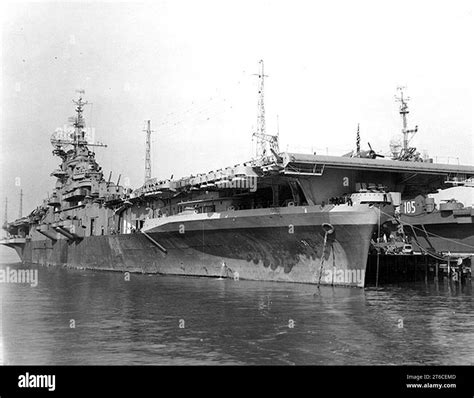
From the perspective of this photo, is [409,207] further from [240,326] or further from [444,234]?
[240,326]

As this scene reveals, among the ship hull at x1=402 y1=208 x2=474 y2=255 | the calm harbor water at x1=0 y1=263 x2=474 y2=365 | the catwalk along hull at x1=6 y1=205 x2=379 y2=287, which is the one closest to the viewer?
the calm harbor water at x1=0 y1=263 x2=474 y2=365

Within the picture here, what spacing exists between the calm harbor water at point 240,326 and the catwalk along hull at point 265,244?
3.32 feet

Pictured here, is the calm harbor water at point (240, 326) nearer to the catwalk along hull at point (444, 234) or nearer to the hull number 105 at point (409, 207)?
the catwalk along hull at point (444, 234)

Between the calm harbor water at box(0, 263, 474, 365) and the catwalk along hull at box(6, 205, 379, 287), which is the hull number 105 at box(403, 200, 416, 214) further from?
the catwalk along hull at box(6, 205, 379, 287)

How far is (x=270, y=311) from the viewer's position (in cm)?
1332

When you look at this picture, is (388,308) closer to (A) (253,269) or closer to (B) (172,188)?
(A) (253,269)

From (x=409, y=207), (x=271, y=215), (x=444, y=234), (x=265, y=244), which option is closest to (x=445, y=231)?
(x=444, y=234)

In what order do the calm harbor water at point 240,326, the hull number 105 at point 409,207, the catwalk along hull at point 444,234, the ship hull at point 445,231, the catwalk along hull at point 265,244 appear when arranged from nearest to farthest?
the calm harbor water at point 240,326 → the catwalk along hull at point 265,244 → the ship hull at point 445,231 → the catwalk along hull at point 444,234 → the hull number 105 at point 409,207

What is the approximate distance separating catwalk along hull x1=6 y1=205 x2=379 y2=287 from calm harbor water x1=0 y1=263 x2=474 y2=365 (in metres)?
1.01

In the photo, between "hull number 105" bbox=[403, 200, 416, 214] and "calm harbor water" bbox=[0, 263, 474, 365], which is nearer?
"calm harbor water" bbox=[0, 263, 474, 365]

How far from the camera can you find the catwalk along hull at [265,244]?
59.0 feet

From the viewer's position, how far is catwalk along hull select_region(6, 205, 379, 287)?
59.0ft

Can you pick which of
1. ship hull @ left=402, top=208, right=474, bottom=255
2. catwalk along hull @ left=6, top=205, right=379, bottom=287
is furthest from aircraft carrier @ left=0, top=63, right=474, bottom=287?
ship hull @ left=402, top=208, right=474, bottom=255

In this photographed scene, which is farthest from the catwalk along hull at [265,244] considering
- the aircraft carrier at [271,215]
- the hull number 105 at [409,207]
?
the hull number 105 at [409,207]
